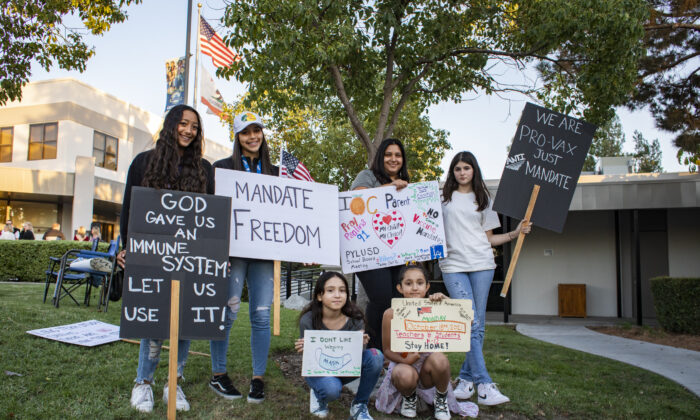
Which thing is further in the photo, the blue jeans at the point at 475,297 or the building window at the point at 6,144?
the building window at the point at 6,144

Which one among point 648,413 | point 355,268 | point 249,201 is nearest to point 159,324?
point 249,201

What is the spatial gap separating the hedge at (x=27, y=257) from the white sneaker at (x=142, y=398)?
13044 mm

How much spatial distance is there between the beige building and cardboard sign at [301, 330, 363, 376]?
20.8 m

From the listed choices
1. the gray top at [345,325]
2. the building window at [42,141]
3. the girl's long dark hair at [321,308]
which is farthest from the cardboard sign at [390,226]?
the building window at [42,141]

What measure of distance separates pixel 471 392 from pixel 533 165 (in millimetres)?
2020

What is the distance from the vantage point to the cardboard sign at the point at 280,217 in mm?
3770

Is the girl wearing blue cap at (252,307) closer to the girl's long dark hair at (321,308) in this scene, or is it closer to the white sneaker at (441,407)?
the girl's long dark hair at (321,308)

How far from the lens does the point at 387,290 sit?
405 cm

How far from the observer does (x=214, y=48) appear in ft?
45.8

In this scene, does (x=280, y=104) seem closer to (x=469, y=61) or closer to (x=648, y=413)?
(x=469, y=61)

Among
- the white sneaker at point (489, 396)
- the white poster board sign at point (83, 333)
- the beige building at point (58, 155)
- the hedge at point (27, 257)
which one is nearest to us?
the white sneaker at point (489, 396)

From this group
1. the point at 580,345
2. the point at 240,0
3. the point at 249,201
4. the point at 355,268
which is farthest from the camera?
the point at 580,345

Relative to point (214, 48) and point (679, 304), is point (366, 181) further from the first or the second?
point (214, 48)

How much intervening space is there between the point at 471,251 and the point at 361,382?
1330 millimetres
